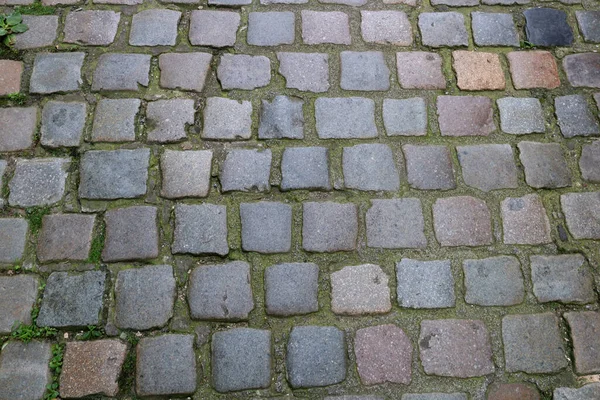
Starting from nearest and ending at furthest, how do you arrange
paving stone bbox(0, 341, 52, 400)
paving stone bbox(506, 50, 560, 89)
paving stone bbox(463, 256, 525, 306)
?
1. paving stone bbox(0, 341, 52, 400)
2. paving stone bbox(463, 256, 525, 306)
3. paving stone bbox(506, 50, 560, 89)

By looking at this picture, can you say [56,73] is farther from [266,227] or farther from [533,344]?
[533,344]

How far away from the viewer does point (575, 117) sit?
2758mm

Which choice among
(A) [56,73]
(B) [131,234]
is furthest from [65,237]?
(A) [56,73]

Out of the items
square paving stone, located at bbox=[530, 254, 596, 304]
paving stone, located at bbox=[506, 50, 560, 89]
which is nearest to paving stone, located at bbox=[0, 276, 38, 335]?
square paving stone, located at bbox=[530, 254, 596, 304]

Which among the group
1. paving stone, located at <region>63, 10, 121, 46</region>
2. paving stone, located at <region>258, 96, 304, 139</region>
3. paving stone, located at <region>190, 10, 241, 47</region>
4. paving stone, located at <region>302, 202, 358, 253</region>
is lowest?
paving stone, located at <region>302, 202, 358, 253</region>

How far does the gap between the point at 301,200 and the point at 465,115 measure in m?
0.95

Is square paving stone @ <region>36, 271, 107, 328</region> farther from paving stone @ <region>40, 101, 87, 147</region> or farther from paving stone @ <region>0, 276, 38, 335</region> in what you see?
paving stone @ <region>40, 101, 87, 147</region>

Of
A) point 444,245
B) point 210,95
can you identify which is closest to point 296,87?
point 210,95

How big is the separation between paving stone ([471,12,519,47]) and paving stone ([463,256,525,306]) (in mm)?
1267

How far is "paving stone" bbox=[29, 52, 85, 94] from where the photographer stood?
2.74 metres

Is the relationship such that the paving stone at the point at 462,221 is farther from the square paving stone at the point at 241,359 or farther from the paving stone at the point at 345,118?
the square paving stone at the point at 241,359

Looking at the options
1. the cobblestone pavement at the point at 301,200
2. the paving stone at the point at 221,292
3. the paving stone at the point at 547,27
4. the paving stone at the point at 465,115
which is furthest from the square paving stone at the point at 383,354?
the paving stone at the point at 547,27

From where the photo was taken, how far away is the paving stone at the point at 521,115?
2709mm

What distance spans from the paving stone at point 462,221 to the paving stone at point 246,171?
2.54ft
